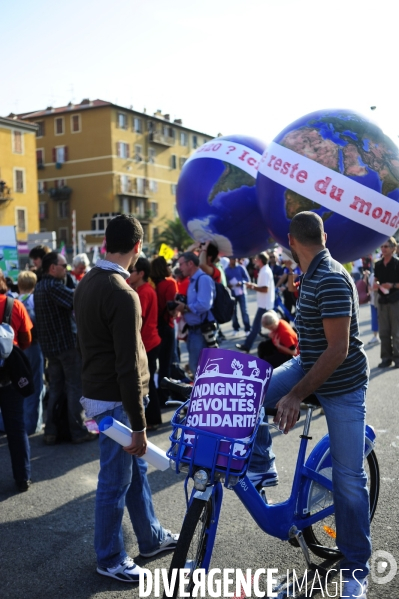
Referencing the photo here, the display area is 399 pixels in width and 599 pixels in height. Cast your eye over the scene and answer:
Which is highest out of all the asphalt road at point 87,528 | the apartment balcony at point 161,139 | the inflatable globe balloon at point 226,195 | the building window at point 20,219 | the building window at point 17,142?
the apartment balcony at point 161,139

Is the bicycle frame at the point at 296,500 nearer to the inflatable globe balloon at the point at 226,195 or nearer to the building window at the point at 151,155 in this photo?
the inflatable globe balloon at the point at 226,195

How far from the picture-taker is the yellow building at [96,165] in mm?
56719

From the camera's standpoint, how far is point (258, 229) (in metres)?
6.78

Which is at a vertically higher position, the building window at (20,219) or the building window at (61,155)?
the building window at (61,155)

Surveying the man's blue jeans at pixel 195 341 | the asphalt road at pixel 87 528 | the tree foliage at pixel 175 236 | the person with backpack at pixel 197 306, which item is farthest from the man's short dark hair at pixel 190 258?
the tree foliage at pixel 175 236

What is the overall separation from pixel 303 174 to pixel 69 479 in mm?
3245

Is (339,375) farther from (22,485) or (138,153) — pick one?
(138,153)

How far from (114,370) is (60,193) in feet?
186

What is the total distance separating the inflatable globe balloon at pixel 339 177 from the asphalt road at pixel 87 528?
76.9 inches

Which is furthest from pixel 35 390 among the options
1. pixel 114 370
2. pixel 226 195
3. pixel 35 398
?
pixel 114 370

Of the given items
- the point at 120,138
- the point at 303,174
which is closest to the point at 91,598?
the point at 303,174

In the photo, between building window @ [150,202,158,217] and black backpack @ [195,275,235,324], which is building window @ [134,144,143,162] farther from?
black backpack @ [195,275,235,324]

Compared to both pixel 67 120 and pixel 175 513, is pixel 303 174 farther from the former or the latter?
pixel 67 120

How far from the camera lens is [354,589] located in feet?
9.91
